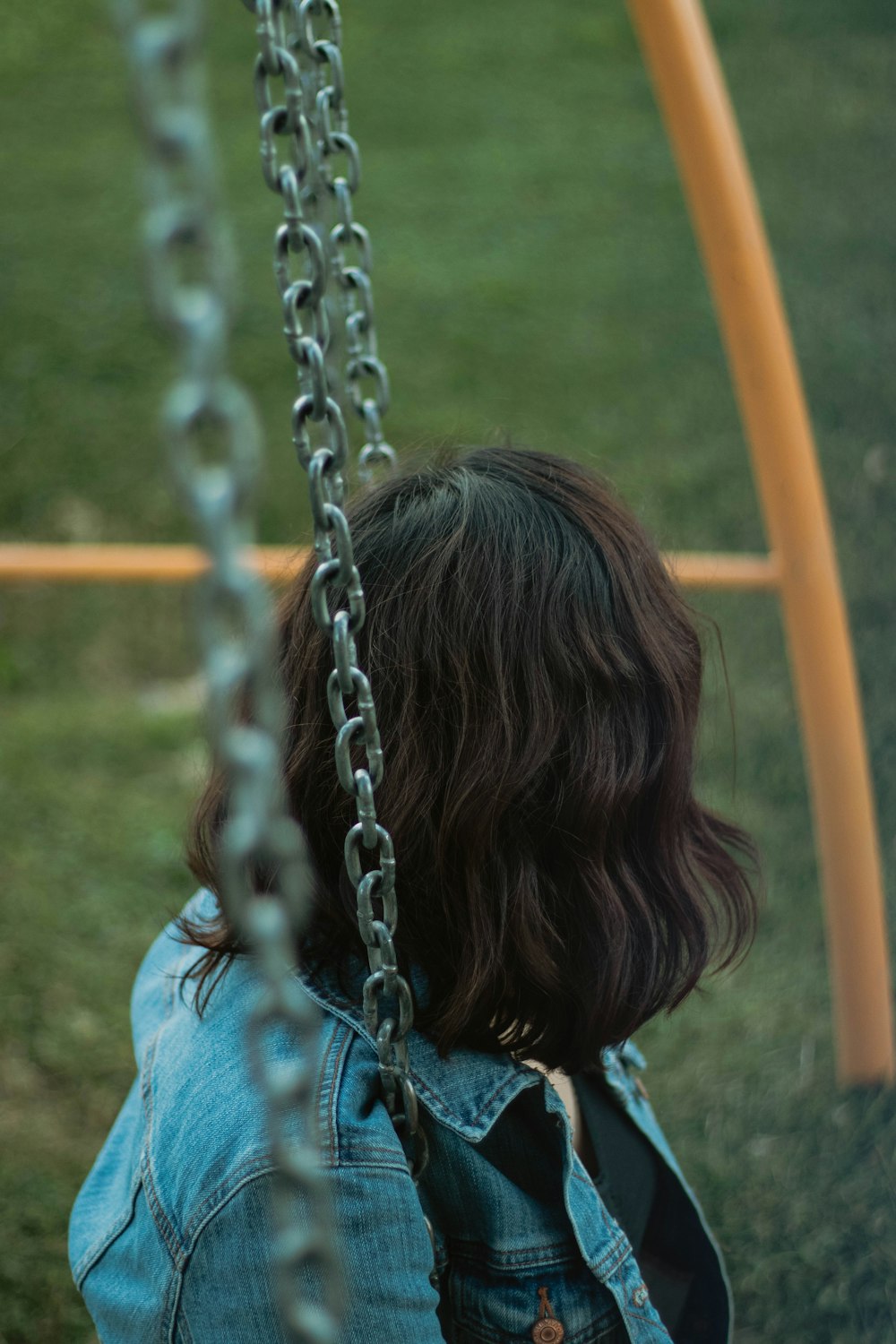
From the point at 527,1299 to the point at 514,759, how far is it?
40 cm

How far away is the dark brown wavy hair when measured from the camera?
34.6 inches

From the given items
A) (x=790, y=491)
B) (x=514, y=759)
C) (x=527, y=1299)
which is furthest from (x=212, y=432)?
(x=790, y=491)

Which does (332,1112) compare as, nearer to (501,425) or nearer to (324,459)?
(324,459)

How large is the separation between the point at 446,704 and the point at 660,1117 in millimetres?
1103

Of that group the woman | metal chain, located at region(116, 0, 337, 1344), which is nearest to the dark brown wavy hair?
the woman

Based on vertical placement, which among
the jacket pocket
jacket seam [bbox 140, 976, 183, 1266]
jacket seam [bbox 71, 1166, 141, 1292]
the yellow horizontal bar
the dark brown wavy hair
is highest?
the yellow horizontal bar

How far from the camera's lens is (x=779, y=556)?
1.63 metres

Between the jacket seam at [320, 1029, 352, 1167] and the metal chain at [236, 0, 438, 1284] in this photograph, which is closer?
the metal chain at [236, 0, 438, 1284]

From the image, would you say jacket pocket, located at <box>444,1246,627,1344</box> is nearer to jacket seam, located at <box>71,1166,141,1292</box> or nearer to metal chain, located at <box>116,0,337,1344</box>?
jacket seam, located at <box>71,1166,141,1292</box>

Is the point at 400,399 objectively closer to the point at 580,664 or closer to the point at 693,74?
the point at 693,74

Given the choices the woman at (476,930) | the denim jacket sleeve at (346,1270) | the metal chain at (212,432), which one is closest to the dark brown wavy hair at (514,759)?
the woman at (476,930)

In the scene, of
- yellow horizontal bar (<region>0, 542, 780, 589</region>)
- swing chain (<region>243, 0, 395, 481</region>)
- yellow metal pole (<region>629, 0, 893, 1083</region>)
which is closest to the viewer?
swing chain (<region>243, 0, 395, 481</region>)

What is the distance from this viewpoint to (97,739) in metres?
2.64

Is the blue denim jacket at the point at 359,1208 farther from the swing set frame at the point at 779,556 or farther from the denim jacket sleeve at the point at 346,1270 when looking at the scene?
the swing set frame at the point at 779,556
